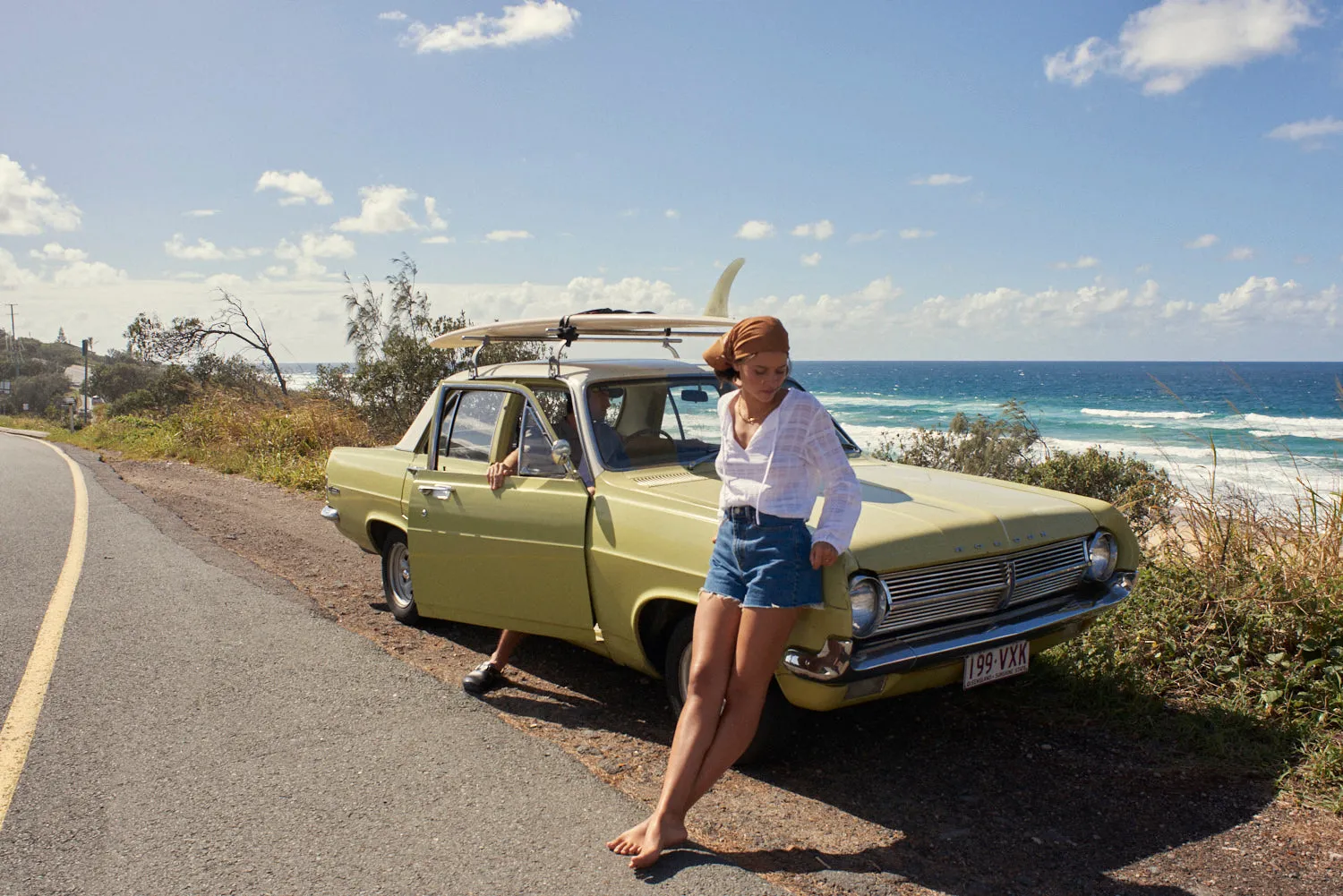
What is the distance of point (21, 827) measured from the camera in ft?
11.9

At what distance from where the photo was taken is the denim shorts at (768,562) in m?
3.46

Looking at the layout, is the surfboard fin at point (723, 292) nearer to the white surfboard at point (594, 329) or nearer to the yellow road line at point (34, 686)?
the white surfboard at point (594, 329)

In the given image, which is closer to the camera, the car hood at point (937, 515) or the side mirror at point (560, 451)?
the car hood at point (937, 515)

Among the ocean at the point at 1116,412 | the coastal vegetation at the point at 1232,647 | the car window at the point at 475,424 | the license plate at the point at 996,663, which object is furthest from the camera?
the ocean at the point at 1116,412

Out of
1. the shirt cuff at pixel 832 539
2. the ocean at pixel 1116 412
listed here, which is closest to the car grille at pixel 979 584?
the shirt cuff at pixel 832 539

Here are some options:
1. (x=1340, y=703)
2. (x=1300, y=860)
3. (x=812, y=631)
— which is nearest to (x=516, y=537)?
(x=812, y=631)

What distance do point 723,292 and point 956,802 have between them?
3.06 metres

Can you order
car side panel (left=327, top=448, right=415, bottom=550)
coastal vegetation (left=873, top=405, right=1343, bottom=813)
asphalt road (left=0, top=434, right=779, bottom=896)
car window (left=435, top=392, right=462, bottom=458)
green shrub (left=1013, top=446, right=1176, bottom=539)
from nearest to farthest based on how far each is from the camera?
asphalt road (left=0, top=434, right=779, bottom=896) < coastal vegetation (left=873, top=405, right=1343, bottom=813) < car window (left=435, top=392, right=462, bottom=458) < car side panel (left=327, top=448, right=415, bottom=550) < green shrub (left=1013, top=446, right=1176, bottom=539)

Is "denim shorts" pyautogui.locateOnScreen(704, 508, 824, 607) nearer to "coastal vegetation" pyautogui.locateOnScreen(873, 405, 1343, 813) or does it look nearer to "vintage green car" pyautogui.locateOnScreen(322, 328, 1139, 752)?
"vintage green car" pyautogui.locateOnScreen(322, 328, 1139, 752)

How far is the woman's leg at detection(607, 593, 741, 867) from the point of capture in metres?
3.41

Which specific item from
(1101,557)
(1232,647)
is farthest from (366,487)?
(1232,647)

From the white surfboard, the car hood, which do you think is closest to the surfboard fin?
the white surfboard

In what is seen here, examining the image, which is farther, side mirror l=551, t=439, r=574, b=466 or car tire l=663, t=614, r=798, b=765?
side mirror l=551, t=439, r=574, b=466

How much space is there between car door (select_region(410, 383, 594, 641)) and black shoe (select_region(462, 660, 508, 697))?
239mm
